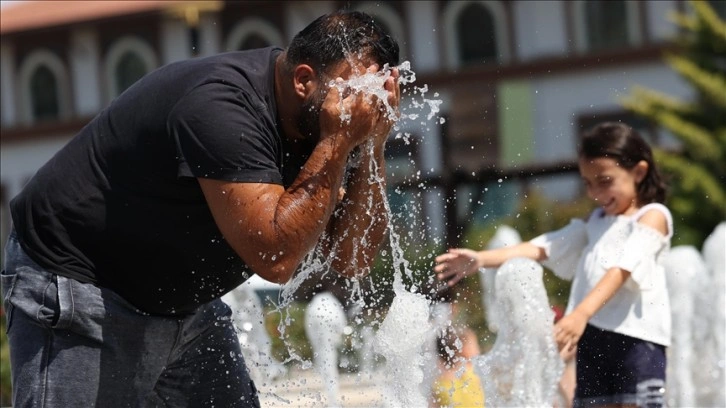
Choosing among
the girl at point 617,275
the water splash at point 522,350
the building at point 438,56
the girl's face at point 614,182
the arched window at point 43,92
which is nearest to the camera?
the girl at point 617,275

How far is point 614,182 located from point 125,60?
75.5 ft

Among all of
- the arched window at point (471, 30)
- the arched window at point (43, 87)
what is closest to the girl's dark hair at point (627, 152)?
the arched window at point (471, 30)

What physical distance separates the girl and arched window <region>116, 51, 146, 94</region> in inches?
888

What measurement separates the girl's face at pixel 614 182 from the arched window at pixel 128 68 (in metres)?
22.6

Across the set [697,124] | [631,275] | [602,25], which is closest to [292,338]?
[631,275]

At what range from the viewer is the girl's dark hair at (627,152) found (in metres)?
4.12

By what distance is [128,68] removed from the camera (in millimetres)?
26125

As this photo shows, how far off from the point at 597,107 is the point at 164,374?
20637 mm

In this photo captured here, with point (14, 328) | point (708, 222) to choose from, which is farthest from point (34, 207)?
point (708, 222)

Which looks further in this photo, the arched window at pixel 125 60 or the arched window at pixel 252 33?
the arched window at pixel 125 60

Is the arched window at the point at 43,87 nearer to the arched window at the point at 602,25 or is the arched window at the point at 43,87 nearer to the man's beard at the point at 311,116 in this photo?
the arched window at the point at 602,25

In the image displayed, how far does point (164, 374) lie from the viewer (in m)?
2.95

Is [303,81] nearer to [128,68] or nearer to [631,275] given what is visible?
[631,275]

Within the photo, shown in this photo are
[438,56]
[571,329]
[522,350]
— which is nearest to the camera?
[571,329]
